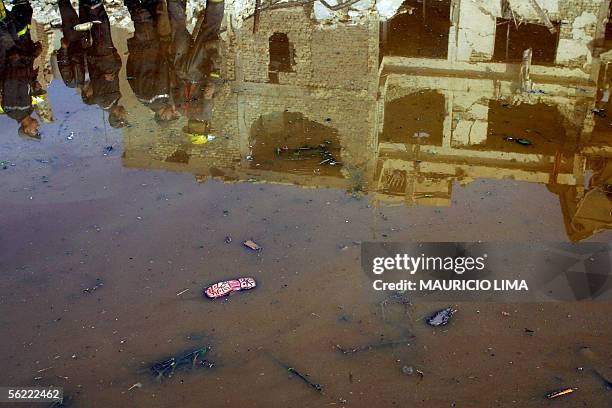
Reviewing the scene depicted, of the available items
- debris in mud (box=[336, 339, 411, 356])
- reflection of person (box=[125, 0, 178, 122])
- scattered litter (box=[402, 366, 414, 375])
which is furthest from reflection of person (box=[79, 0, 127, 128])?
scattered litter (box=[402, 366, 414, 375])

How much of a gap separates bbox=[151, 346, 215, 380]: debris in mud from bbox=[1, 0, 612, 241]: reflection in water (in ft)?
8.12

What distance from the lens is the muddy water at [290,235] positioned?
3.84 meters

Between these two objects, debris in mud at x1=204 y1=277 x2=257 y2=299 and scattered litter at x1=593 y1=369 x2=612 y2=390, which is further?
debris in mud at x1=204 y1=277 x2=257 y2=299

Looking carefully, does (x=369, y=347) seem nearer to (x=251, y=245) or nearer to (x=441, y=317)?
(x=441, y=317)

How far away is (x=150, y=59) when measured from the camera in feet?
30.4

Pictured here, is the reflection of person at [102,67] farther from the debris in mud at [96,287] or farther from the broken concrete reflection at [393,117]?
the debris in mud at [96,287]

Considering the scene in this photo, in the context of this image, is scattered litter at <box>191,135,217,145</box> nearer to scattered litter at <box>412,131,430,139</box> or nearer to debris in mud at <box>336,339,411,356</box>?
scattered litter at <box>412,131,430,139</box>

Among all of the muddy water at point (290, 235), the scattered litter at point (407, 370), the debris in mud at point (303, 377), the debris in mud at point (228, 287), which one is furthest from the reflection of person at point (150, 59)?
the scattered litter at point (407, 370)

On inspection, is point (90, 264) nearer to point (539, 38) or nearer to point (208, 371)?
point (208, 371)

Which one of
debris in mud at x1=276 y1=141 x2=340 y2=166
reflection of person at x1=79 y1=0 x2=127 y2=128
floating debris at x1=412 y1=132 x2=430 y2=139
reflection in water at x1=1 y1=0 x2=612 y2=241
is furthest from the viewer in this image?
reflection of person at x1=79 y1=0 x2=127 y2=128

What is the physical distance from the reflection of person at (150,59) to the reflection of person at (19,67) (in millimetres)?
1320

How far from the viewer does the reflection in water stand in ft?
21.1

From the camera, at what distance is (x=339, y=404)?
11.9ft

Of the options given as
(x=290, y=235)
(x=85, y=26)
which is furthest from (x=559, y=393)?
(x=85, y=26)
